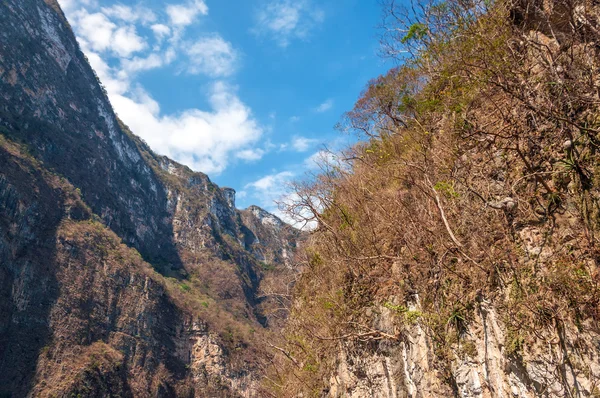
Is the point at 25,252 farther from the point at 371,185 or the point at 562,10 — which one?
the point at 562,10

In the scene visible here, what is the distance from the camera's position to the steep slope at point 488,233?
269 centimetres

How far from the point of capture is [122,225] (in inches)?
3068

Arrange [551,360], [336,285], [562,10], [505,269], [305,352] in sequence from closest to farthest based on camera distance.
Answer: [551,360] → [505,269] → [562,10] → [336,285] → [305,352]

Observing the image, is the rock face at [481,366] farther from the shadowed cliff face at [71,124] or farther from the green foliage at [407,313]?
the shadowed cliff face at [71,124]

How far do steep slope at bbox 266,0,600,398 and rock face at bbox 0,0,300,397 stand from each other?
19.3 feet

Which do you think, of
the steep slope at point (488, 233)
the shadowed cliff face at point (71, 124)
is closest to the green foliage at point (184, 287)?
the shadowed cliff face at point (71, 124)

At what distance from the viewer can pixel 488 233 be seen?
3.37m

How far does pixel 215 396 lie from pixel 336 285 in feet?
198

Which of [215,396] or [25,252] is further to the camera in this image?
[215,396]

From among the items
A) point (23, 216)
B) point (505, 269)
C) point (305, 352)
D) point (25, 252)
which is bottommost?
point (305, 352)

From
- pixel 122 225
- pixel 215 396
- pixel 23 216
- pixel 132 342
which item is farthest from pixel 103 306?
pixel 122 225

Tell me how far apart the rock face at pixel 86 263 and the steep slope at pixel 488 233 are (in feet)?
19.3

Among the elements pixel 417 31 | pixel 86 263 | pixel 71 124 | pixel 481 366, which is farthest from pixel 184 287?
pixel 481 366

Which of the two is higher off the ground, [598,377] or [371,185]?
[371,185]
